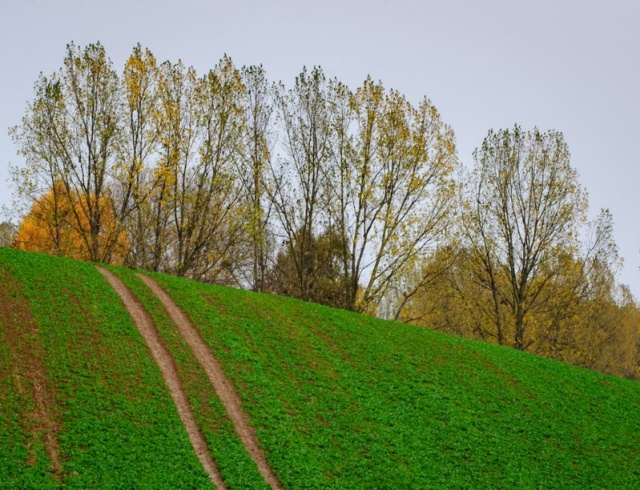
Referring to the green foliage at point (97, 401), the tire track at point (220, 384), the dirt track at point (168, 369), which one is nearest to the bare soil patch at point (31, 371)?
the green foliage at point (97, 401)

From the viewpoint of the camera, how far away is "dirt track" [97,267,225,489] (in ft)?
49.3

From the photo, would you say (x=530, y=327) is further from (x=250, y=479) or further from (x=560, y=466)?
(x=250, y=479)

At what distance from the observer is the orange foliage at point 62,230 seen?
37156mm

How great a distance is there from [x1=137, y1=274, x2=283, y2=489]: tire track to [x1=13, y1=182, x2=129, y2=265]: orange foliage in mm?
13996

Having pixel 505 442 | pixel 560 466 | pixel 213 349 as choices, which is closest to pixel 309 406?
pixel 213 349

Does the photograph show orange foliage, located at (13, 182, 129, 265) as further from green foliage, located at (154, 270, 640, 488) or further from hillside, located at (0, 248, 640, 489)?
green foliage, located at (154, 270, 640, 488)

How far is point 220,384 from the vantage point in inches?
748

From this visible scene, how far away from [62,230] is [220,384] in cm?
2800

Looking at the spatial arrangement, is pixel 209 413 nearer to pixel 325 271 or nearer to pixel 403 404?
pixel 403 404

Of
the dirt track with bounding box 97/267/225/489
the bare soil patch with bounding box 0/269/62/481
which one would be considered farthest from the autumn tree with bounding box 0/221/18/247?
the bare soil patch with bounding box 0/269/62/481

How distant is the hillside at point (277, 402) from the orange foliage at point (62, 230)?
12651 mm

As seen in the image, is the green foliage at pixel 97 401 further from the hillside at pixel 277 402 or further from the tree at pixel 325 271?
the tree at pixel 325 271

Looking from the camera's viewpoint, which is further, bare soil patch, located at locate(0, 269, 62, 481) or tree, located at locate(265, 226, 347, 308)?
tree, located at locate(265, 226, 347, 308)

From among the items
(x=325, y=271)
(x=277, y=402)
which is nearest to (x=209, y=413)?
(x=277, y=402)
